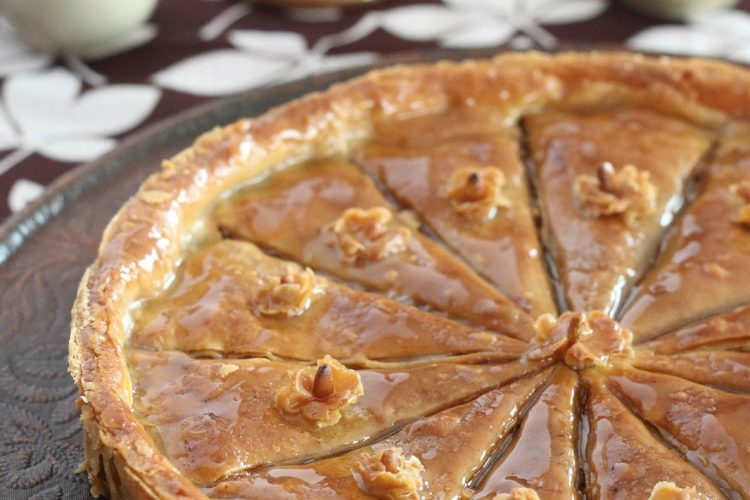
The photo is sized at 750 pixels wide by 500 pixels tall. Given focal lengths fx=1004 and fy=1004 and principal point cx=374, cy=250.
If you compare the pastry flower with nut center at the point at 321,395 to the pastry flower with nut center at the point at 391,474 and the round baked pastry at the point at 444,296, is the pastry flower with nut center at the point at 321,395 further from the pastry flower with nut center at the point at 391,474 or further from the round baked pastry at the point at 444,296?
the pastry flower with nut center at the point at 391,474

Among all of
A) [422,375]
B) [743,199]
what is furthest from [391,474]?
[743,199]

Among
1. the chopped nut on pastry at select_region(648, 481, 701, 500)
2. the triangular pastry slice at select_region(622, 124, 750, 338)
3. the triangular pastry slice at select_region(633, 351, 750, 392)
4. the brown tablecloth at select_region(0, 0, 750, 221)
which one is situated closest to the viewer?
the chopped nut on pastry at select_region(648, 481, 701, 500)

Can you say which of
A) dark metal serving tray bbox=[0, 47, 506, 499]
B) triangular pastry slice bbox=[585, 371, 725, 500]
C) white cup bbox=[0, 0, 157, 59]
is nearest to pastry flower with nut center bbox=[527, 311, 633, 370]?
triangular pastry slice bbox=[585, 371, 725, 500]

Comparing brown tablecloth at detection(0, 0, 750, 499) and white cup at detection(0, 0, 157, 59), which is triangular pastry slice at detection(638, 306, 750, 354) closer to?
brown tablecloth at detection(0, 0, 750, 499)

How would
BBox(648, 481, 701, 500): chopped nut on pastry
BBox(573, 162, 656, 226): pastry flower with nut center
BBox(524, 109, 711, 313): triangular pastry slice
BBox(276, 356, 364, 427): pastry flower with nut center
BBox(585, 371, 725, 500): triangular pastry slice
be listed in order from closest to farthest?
1. BBox(648, 481, 701, 500): chopped nut on pastry
2. BBox(585, 371, 725, 500): triangular pastry slice
3. BBox(276, 356, 364, 427): pastry flower with nut center
4. BBox(524, 109, 711, 313): triangular pastry slice
5. BBox(573, 162, 656, 226): pastry flower with nut center

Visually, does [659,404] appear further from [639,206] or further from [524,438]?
[639,206]

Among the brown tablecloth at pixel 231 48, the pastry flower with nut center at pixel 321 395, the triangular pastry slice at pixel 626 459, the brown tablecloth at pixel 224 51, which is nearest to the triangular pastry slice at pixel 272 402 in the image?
the pastry flower with nut center at pixel 321 395
